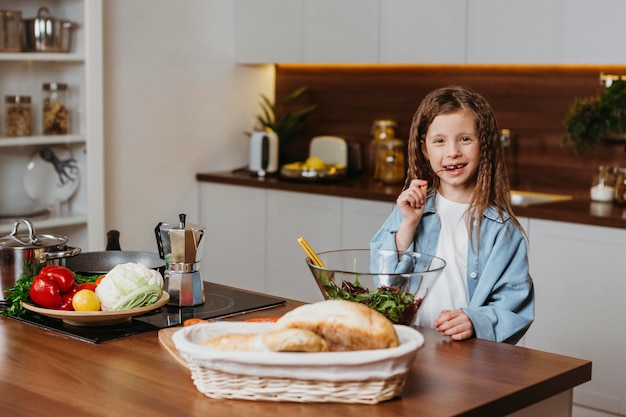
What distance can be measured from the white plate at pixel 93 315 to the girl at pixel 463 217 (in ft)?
2.00

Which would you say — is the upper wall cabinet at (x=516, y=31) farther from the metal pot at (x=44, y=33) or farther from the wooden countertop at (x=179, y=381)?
the wooden countertop at (x=179, y=381)

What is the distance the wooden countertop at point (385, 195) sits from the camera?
3.19m

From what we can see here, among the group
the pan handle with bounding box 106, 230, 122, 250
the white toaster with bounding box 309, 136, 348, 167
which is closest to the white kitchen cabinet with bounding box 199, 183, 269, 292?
the white toaster with bounding box 309, 136, 348, 167

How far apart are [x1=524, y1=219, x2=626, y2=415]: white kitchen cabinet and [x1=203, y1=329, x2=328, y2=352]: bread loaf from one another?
2060 millimetres

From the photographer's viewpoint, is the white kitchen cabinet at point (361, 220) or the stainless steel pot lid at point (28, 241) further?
the white kitchen cabinet at point (361, 220)

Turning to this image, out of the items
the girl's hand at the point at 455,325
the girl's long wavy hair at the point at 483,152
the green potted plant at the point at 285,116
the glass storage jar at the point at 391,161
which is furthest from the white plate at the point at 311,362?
the green potted plant at the point at 285,116

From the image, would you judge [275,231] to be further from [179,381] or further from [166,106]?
[179,381]

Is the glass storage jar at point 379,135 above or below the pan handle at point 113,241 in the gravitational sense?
above

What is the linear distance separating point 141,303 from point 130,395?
0.44m

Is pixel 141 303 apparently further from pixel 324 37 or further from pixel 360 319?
pixel 324 37

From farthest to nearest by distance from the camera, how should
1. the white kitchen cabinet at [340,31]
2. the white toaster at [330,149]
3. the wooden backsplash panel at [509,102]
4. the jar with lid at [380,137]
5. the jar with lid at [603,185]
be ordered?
the white toaster at [330,149] < the jar with lid at [380,137] < the white kitchen cabinet at [340,31] < the wooden backsplash panel at [509,102] < the jar with lid at [603,185]

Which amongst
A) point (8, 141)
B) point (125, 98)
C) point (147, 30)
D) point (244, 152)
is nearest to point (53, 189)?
point (8, 141)

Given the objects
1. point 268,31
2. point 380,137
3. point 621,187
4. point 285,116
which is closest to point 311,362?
point 621,187

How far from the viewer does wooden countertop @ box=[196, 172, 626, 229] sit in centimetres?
319
